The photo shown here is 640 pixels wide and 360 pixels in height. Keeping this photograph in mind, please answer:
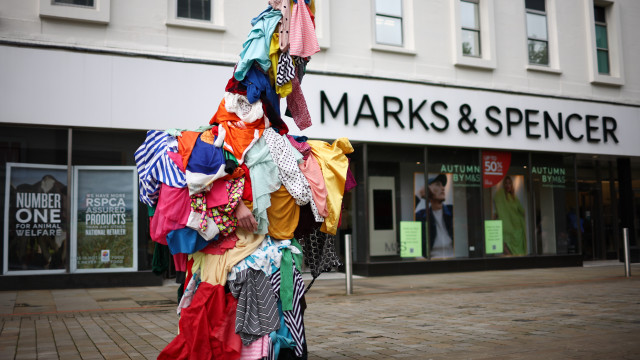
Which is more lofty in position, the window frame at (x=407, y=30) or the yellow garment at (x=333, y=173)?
the window frame at (x=407, y=30)

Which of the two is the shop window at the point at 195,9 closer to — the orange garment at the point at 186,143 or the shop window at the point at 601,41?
the orange garment at the point at 186,143

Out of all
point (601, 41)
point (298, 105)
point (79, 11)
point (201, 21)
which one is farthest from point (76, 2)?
point (601, 41)

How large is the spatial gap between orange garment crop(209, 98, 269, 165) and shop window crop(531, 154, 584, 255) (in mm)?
13550

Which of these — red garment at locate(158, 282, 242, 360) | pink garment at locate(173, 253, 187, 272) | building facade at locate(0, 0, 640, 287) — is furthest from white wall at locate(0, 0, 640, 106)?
red garment at locate(158, 282, 242, 360)

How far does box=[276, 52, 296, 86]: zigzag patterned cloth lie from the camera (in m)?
3.80

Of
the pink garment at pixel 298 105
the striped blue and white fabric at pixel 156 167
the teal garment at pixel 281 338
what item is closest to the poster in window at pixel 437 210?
the pink garment at pixel 298 105

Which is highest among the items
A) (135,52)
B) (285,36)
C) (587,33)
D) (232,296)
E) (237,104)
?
(587,33)

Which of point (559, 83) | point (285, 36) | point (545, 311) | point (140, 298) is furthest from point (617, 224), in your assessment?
point (285, 36)

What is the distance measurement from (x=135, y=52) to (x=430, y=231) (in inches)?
326

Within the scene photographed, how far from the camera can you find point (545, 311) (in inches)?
292

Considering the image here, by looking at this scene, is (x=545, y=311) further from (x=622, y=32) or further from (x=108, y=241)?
(x=622, y=32)

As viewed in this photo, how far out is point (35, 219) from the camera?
422 inches

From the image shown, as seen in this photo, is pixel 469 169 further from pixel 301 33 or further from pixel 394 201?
pixel 301 33

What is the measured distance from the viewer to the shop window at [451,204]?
46.7 ft
